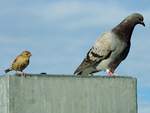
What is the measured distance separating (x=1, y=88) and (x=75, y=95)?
2.00m

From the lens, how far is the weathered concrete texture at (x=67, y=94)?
16.7 m

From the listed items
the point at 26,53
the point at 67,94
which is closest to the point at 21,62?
the point at 26,53

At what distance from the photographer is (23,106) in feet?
54.9

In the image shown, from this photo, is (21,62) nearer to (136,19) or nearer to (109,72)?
(109,72)

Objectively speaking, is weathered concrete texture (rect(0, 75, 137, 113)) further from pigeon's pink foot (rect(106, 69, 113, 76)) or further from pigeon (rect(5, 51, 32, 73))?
pigeon (rect(5, 51, 32, 73))

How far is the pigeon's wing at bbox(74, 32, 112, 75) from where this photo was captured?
22469 millimetres

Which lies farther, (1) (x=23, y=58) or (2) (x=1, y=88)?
(1) (x=23, y=58)

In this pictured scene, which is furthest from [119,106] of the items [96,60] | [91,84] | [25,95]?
[96,60]

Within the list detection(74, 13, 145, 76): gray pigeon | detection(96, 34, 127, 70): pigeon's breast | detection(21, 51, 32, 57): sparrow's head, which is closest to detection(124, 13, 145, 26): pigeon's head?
detection(74, 13, 145, 76): gray pigeon

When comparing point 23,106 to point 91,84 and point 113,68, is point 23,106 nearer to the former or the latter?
point 91,84

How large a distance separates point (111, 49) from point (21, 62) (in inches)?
164

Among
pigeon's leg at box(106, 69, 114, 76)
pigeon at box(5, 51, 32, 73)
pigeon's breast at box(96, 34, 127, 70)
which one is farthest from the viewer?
pigeon's breast at box(96, 34, 127, 70)

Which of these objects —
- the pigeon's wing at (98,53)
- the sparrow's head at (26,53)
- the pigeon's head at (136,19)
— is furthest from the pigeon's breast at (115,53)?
the sparrow's head at (26,53)

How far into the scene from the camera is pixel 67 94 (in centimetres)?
1748
